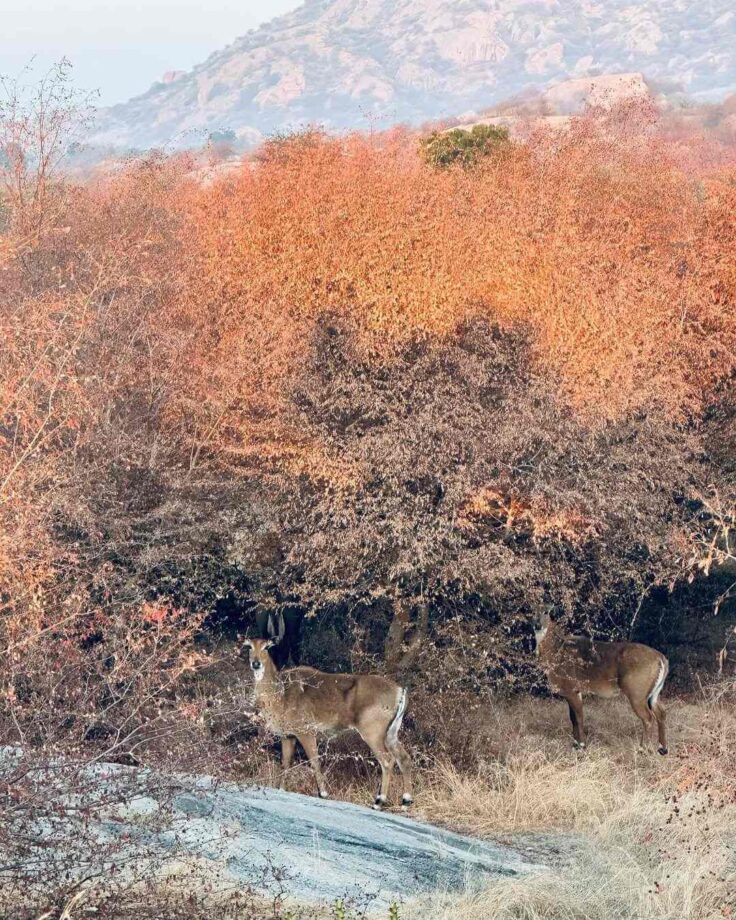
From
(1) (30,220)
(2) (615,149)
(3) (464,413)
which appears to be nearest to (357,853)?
(3) (464,413)

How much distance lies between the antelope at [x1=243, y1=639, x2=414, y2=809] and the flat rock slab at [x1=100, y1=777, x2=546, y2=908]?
6.31 ft

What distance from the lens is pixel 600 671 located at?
16906mm

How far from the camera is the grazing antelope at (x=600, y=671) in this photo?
16547 millimetres

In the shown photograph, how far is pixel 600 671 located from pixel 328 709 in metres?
4.30

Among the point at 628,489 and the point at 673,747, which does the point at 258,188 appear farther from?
the point at 673,747

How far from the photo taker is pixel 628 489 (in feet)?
52.0

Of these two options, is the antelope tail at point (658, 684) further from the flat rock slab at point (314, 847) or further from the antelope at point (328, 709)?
the flat rock slab at point (314, 847)

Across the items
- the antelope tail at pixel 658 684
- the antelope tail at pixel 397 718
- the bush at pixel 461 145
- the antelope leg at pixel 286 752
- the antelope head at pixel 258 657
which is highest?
the bush at pixel 461 145

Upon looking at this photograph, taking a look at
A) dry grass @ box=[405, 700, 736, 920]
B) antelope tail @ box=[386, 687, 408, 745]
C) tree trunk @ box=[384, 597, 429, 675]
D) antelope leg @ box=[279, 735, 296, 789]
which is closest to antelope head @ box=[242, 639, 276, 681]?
antelope leg @ box=[279, 735, 296, 789]

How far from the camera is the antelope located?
14125mm

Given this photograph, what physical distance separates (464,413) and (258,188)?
9861 millimetres

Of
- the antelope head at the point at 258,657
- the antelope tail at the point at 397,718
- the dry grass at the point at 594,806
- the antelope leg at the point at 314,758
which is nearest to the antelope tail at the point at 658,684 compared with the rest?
the dry grass at the point at 594,806

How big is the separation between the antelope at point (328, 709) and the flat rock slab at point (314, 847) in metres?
1.92

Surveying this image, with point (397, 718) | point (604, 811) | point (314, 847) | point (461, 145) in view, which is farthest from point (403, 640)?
point (461, 145)
